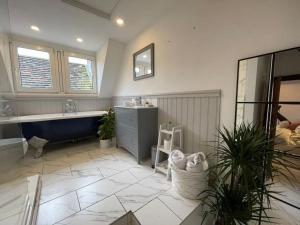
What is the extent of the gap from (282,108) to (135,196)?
1608 mm

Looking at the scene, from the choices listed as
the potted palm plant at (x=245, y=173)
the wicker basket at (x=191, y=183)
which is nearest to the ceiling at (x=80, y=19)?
the potted palm plant at (x=245, y=173)

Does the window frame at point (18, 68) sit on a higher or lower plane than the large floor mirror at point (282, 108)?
higher

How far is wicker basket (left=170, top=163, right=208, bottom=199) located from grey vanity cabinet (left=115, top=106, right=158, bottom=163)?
2.94 feet

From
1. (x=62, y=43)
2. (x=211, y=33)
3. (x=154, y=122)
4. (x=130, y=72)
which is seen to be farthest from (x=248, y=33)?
(x=62, y=43)

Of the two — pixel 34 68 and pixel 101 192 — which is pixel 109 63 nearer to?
pixel 34 68

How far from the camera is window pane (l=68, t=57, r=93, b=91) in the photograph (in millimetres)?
3453

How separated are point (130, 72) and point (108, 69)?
25.3 inches

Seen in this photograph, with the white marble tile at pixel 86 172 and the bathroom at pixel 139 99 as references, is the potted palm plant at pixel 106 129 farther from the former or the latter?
the white marble tile at pixel 86 172

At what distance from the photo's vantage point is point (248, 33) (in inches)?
53.1

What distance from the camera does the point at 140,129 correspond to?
221cm

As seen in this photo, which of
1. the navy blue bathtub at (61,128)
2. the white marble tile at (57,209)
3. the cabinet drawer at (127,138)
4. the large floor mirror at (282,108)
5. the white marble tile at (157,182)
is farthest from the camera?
the navy blue bathtub at (61,128)

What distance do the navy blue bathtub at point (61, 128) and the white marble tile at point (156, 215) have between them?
Result: 2314 mm

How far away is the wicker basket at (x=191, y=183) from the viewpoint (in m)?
1.41

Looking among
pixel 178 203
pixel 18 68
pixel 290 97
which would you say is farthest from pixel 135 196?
pixel 18 68
